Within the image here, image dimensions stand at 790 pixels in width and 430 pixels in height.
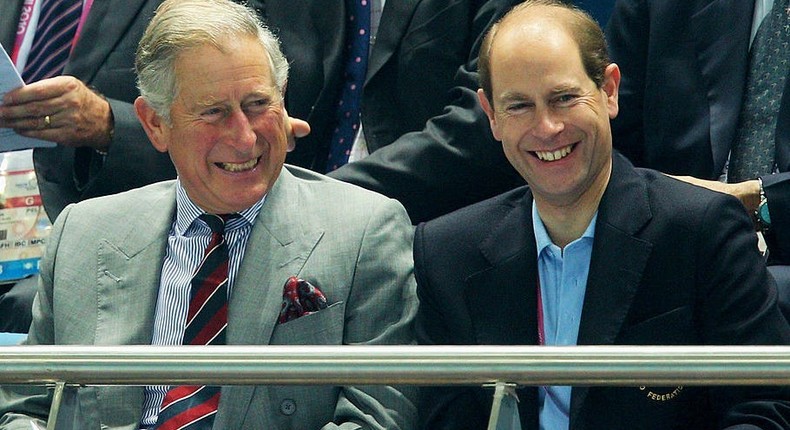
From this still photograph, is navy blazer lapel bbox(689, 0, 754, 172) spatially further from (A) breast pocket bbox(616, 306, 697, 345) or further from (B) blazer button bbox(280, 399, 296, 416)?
(B) blazer button bbox(280, 399, 296, 416)

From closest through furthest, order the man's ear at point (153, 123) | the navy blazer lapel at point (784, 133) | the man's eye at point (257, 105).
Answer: the man's eye at point (257, 105)
the man's ear at point (153, 123)
the navy blazer lapel at point (784, 133)

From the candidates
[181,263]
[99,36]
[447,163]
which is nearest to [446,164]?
[447,163]

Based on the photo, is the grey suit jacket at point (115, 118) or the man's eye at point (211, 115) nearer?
the man's eye at point (211, 115)

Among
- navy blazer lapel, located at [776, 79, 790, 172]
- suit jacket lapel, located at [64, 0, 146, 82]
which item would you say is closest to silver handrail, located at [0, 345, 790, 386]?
navy blazer lapel, located at [776, 79, 790, 172]

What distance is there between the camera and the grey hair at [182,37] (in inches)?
117

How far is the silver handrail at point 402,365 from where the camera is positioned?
1.96 metres

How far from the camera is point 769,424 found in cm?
249

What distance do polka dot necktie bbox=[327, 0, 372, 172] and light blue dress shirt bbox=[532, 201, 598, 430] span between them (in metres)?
1.22

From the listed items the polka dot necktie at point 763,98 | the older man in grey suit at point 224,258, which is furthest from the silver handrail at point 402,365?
the polka dot necktie at point 763,98

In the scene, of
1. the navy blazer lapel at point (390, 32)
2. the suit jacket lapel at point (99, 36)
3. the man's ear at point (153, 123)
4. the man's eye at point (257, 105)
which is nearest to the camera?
the man's eye at point (257, 105)

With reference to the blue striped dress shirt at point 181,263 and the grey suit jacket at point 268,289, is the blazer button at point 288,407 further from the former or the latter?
the blue striped dress shirt at point 181,263

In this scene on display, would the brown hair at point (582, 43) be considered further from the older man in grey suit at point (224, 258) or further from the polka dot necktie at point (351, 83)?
the polka dot necktie at point (351, 83)

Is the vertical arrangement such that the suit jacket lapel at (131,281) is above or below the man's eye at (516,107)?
below

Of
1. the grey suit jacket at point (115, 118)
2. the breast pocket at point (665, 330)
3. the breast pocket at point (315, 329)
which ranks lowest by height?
the grey suit jacket at point (115, 118)
